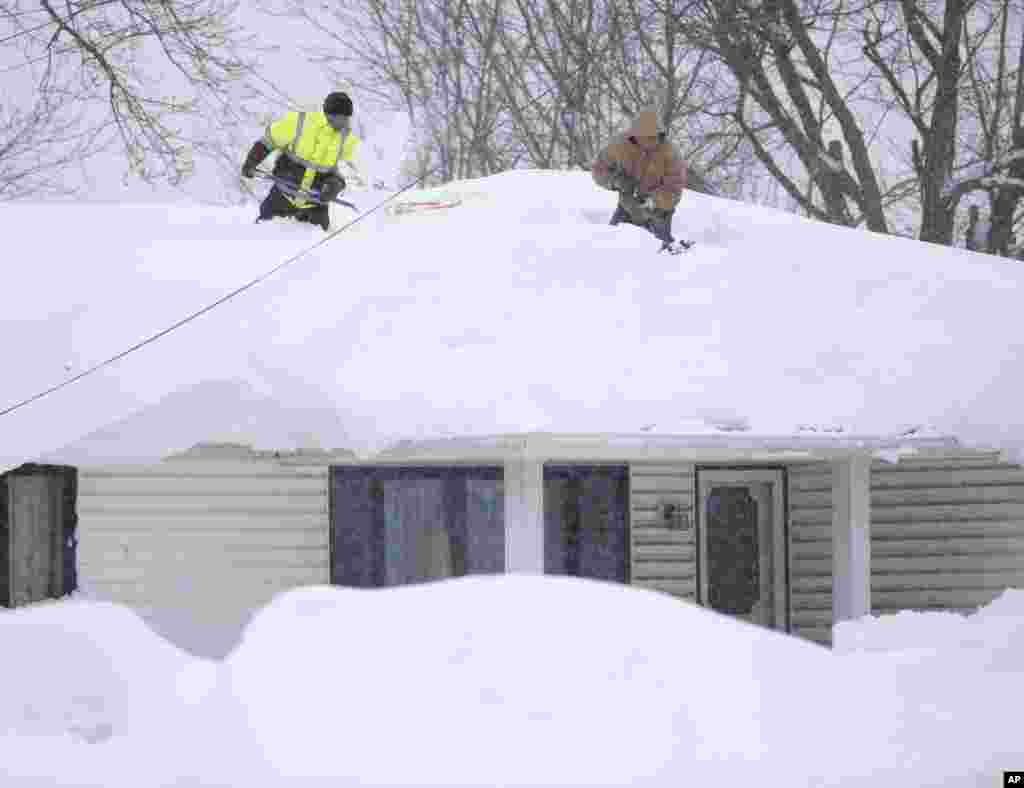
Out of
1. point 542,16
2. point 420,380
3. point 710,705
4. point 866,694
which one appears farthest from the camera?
point 542,16

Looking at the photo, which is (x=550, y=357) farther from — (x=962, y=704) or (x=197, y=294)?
(x=962, y=704)

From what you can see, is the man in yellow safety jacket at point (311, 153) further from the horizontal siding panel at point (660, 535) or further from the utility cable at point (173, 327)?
the horizontal siding panel at point (660, 535)

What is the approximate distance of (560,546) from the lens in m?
14.5

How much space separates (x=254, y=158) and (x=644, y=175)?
3376 millimetres

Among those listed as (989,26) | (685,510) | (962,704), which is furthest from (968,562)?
(989,26)

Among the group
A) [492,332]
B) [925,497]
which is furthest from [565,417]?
[925,497]

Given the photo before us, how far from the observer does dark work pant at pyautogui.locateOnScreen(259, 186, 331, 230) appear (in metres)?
14.2

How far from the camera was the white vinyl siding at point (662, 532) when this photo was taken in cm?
1470

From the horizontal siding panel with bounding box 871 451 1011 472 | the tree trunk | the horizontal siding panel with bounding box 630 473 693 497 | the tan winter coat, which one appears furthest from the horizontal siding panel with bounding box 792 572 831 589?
the tree trunk

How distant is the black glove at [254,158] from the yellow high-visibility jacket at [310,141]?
7cm

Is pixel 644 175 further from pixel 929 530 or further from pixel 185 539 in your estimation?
pixel 185 539

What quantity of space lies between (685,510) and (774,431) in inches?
110

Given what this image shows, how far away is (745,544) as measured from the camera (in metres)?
15.7

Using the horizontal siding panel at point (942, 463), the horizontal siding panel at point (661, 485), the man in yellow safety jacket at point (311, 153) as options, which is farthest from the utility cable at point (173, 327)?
the horizontal siding panel at point (942, 463)
